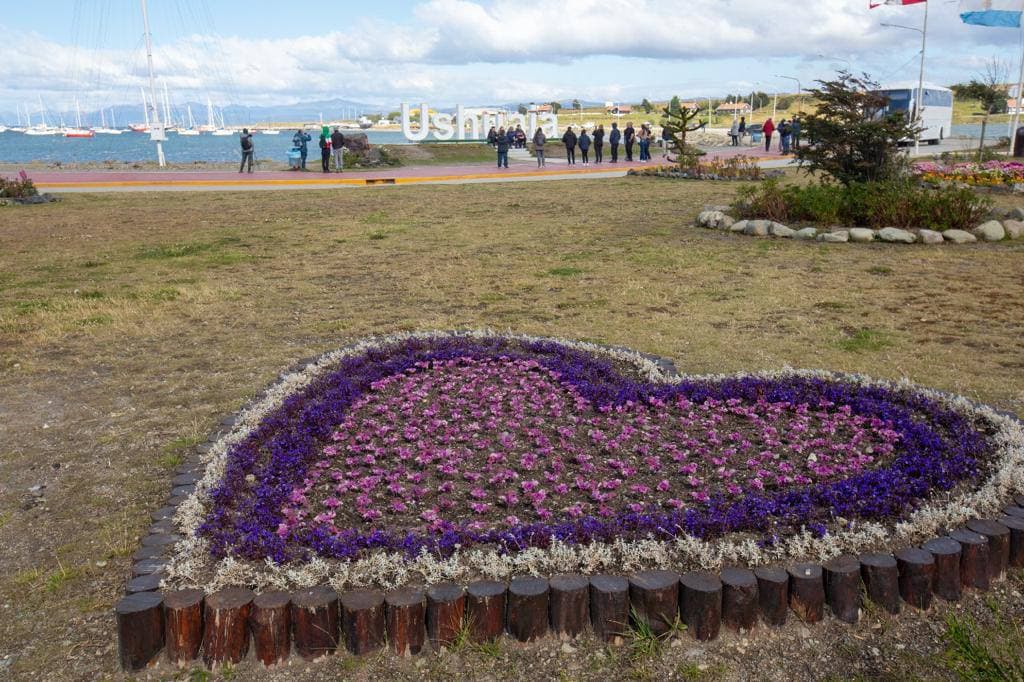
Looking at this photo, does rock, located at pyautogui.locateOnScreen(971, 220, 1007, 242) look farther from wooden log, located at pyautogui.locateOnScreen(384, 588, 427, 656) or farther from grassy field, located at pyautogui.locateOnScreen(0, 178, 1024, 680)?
wooden log, located at pyautogui.locateOnScreen(384, 588, 427, 656)

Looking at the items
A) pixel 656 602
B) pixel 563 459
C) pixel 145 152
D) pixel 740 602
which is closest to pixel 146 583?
pixel 656 602

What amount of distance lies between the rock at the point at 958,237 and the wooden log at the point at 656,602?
11.4 metres

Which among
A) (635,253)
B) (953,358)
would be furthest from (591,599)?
(635,253)

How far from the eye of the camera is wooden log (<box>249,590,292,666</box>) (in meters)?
3.29

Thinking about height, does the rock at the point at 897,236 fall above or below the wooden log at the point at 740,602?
above

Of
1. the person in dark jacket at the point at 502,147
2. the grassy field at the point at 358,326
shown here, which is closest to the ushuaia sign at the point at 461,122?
the person in dark jacket at the point at 502,147

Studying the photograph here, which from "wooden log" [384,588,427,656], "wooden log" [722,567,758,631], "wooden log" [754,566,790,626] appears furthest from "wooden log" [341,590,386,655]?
"wooden log" [754,566,790,626]

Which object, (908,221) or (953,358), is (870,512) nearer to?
(953,358)

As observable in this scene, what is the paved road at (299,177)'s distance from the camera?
26.1m

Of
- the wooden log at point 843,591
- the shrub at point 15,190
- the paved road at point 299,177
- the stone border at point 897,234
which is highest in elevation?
the shrub at point 15,190

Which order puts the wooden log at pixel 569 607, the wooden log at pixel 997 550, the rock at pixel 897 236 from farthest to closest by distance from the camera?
1. the rock at pixel 897 236
2. the wooden log at pixel 997 550
3. the wooden log at pixel 569 607

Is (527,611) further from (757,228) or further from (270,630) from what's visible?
(757,228)

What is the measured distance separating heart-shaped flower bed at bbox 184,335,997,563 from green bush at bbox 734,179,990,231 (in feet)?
28.6

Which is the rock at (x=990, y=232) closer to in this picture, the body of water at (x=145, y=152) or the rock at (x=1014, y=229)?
the rock at (x=1014, y=229)
